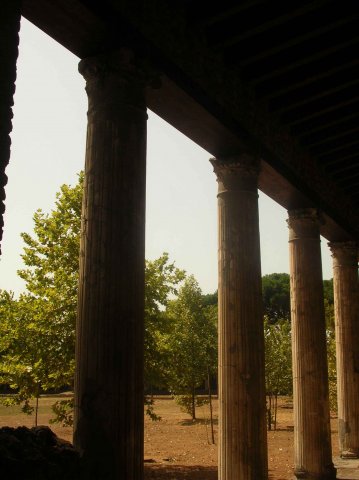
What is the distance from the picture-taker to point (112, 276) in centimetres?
549

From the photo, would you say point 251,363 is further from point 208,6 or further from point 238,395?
point 208,6

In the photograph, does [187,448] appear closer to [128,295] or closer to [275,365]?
[275,365]

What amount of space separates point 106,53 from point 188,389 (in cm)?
2844

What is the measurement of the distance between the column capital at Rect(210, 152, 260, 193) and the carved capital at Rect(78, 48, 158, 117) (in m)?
3.24

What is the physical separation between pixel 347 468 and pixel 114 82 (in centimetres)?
1120

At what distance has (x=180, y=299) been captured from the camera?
31219mm

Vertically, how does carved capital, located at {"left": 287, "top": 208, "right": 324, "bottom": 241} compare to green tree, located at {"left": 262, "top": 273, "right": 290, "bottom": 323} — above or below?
below

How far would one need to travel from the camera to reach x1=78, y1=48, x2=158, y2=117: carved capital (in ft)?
19.6

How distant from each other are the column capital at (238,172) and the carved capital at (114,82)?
3.24 metres

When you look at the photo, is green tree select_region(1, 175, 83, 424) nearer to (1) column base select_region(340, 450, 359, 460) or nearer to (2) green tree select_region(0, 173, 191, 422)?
(2) green tree select_region(0, 173, 191, 422)

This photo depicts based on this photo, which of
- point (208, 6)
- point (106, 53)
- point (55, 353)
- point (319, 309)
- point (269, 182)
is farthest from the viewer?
point (55, 353)

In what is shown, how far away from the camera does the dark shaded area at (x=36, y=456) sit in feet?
12.4

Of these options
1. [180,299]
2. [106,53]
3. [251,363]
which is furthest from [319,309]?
[180,299]

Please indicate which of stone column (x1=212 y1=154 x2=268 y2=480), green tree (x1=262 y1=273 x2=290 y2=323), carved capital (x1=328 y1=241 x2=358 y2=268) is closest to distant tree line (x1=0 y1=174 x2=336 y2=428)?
carved capital (x1=328 y1=241 x2=358 y2=268)
